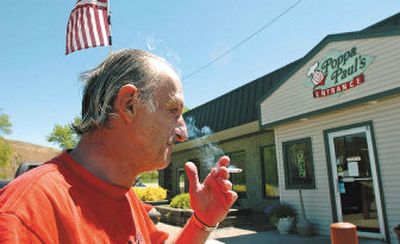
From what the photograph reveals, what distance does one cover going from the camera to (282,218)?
10438 millimetres

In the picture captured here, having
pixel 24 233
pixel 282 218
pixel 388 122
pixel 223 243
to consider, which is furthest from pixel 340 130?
pixel 24 233

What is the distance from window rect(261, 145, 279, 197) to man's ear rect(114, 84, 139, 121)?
40.5 feet

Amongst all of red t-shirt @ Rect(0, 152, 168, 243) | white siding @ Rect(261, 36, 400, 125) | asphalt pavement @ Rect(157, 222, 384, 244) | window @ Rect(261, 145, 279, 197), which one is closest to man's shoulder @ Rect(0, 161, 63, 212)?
red t-shirt @ Rect(0, 152, 168, 243)

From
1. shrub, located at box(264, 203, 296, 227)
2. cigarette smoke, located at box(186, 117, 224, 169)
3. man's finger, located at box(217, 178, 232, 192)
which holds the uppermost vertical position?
cigarette smoke, located at box(186, 117, 224, 169)

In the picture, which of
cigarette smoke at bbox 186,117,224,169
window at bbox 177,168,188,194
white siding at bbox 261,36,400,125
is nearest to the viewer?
white siding at bbox 261,36,400,125

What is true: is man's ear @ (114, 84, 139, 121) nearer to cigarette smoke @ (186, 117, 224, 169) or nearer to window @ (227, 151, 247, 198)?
cigarette smoke @ (186, 117, 224, 169)

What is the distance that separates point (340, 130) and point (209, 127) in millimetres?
7088

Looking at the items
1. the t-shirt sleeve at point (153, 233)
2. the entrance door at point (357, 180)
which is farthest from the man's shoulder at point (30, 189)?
the entrance door at point (357, 180)

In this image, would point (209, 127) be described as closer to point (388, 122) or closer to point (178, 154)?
point (178, 154)

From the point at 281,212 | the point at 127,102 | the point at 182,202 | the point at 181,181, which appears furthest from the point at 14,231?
the point at 181,181

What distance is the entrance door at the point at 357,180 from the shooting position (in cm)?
850

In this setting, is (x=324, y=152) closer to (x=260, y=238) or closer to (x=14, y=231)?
(x=260, y=238)

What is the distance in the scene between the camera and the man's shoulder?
34.3 inches

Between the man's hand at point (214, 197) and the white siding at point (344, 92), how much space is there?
7399 millimetres
